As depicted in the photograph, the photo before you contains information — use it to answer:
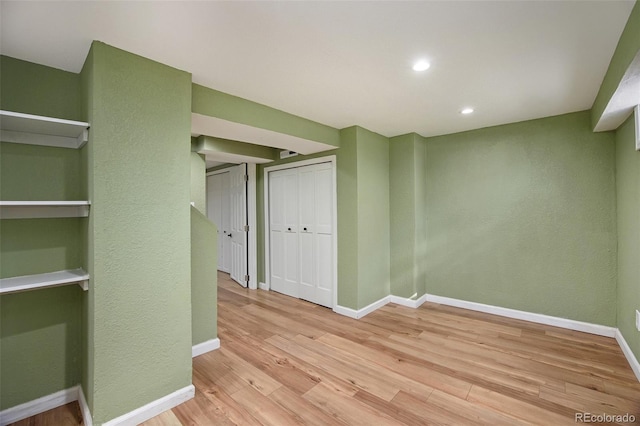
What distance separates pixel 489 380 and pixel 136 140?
2.99 metres

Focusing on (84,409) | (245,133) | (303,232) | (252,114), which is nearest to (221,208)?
(303,232)

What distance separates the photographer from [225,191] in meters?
5.45

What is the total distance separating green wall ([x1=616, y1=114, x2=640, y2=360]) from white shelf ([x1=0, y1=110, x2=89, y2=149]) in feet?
12.9

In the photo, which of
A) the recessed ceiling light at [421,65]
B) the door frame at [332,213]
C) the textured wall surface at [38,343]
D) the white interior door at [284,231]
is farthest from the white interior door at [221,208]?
the recessed ceiling light at [421,65]

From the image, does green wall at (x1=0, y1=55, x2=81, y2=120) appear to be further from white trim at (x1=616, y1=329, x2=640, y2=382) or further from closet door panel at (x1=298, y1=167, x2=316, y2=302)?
white trim at (x1=616, y1=329, x2=640, y2=382)

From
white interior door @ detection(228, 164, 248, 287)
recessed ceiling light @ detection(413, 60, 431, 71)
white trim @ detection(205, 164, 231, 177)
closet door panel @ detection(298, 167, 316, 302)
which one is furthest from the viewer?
white trim @ detection(205, 164, 231, 177)

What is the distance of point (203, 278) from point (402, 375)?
187cm

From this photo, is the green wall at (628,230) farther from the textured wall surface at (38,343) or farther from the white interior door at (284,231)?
the textured wall surface at (38,343)

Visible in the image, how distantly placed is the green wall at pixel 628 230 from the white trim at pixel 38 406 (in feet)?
13.7

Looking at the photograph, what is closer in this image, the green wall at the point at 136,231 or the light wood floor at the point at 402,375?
the green wall at the point at 136,231

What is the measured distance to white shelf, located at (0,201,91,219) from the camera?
163 centimetres

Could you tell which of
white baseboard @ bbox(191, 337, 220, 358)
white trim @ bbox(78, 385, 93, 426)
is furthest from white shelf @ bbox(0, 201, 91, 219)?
white baseboard @ bbox(191, 337, 220, 358)

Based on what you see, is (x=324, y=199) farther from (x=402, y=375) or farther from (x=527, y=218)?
(x=527, y=218)

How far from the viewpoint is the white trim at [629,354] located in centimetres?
217
